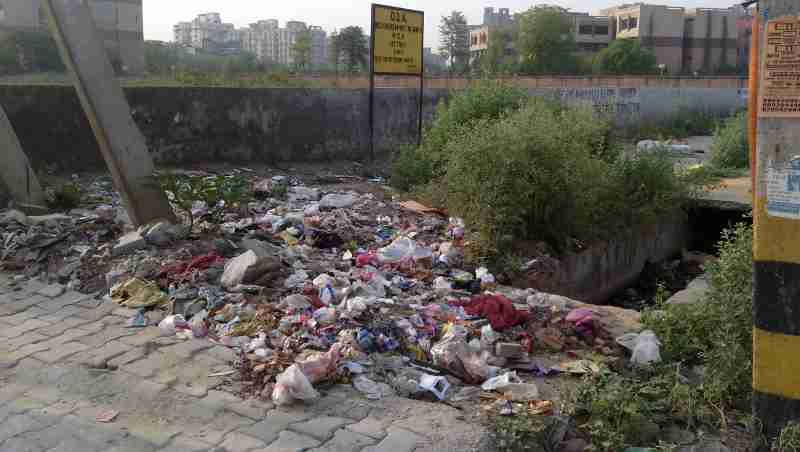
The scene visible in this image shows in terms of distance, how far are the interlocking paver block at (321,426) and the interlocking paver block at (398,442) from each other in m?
0.22

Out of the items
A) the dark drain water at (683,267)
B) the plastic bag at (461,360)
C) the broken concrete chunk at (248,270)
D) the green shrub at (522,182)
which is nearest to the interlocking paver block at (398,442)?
the plastic bag at (461,360)

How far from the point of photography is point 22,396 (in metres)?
3.57

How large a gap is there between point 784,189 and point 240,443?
2.43m

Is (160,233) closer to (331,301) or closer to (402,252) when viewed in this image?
(331,301)

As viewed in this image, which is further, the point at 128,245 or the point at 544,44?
the point at 544,44

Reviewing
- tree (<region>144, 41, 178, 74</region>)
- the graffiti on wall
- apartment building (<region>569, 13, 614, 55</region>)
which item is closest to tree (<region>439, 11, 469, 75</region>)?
apartment building (<region>569, 13, 614, 55</region>)

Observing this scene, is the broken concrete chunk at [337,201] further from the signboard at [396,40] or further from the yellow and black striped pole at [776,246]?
the yellow and black striped pole at [776,246]

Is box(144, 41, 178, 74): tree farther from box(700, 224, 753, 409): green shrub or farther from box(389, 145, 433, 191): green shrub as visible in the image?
box(700, 224, 753, 409): green shrub

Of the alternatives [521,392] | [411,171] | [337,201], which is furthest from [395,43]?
[521,392]

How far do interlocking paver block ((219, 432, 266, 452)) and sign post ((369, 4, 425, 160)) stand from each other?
832 centimetres

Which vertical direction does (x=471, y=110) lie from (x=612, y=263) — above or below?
above

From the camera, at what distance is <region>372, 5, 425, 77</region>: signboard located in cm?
1077

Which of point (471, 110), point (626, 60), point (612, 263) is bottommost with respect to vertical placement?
point (612, 263)

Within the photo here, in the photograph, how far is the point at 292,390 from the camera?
3373 millimetres
